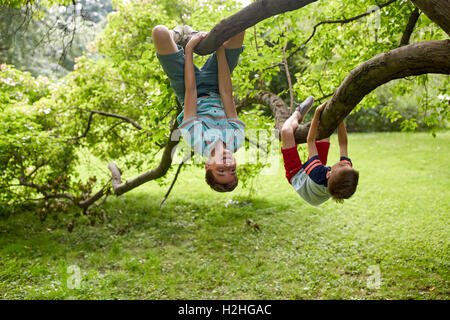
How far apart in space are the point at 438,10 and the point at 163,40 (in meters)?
1.86

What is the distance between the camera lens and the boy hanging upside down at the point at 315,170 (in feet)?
8.41

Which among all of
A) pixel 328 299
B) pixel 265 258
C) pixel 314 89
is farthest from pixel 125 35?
pixel 328 299

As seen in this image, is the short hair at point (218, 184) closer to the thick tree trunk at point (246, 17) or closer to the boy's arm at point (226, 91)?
the boy's arm at point (226, 91)

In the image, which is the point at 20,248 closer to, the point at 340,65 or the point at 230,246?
the point at 230,246

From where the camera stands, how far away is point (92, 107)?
7.93 m

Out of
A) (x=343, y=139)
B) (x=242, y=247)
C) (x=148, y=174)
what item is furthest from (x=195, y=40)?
(x=242, y=247)

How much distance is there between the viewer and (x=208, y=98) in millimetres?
3062

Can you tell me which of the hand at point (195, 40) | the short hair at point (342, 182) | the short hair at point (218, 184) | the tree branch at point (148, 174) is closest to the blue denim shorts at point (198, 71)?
the hand at point (195, 40)

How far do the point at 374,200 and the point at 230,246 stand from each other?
459cm

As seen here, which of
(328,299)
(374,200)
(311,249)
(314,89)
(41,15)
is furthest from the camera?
(374,200)

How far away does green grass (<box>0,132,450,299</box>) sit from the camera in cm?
561

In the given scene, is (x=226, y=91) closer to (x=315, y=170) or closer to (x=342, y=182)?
(x=315, y=170)

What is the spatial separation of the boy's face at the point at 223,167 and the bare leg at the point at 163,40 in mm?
926

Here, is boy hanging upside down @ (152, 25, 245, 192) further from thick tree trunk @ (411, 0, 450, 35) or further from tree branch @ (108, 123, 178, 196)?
tree branch @ (108, 123, 178, 196)
